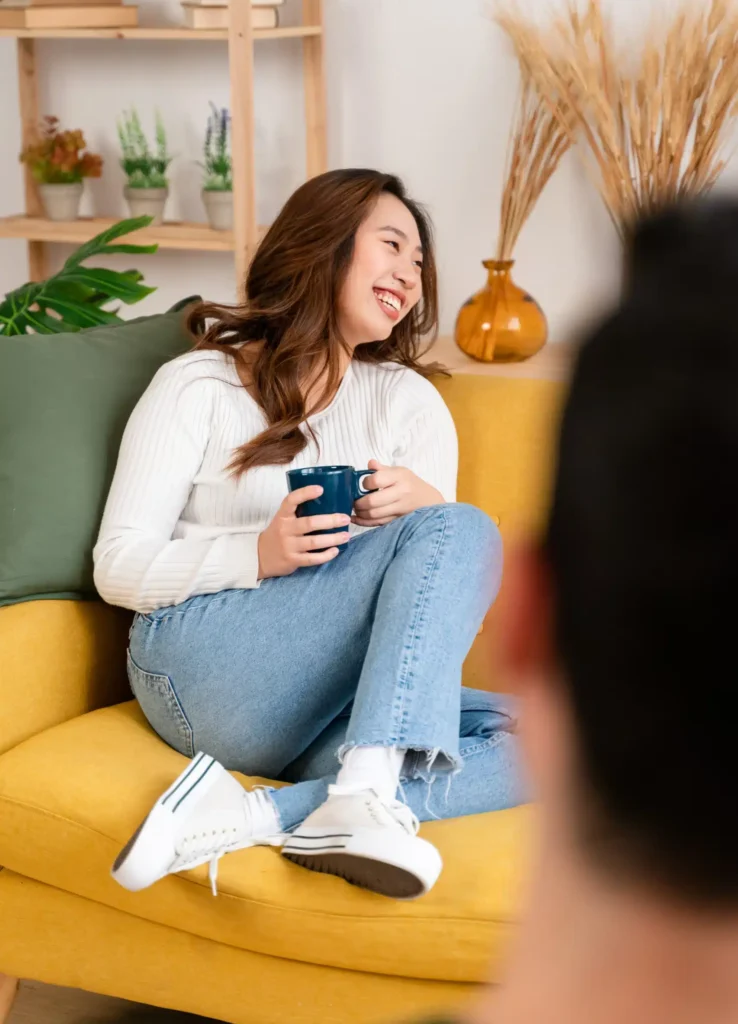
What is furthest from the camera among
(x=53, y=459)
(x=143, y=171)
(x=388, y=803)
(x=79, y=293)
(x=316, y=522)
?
(x=143, y=171)

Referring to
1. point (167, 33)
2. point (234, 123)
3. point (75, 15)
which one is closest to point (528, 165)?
point (234, 123)

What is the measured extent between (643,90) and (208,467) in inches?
43.2

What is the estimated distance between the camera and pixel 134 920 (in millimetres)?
1596

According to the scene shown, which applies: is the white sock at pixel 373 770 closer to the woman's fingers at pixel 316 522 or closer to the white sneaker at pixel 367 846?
the white sneaker at pixel 367 846

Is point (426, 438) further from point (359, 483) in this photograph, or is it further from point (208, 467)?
point (208, 467)

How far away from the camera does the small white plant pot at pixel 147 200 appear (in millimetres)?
3010

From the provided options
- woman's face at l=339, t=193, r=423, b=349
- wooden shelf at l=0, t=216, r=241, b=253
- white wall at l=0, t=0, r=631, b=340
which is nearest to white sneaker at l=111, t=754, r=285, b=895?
woman's face at l=339, t=193, r=423, b=349

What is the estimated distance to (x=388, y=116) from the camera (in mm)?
2822

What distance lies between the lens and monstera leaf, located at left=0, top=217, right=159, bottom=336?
235 cm

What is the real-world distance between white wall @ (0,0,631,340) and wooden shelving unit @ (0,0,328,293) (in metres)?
0.05

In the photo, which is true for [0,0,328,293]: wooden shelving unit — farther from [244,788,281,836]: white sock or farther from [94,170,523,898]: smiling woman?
[244,788,281,836]: white sock

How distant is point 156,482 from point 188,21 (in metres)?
1.40

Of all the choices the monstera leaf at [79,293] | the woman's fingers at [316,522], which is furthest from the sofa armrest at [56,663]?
the monstera leaf at [79,293]

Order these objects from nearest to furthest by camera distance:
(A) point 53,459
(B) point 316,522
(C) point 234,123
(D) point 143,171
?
(B) point 316,522 < (A) point 53,459 < (C) point 234,123 < (D) point 143,171
